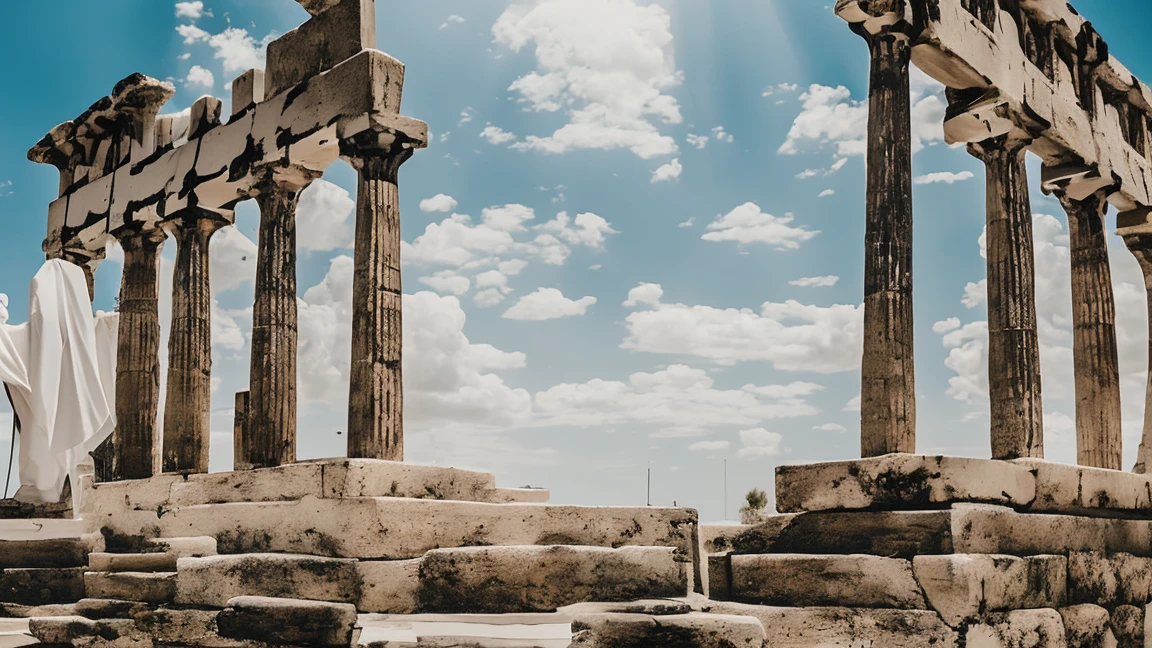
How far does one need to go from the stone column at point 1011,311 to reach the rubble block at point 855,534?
335 centimetres

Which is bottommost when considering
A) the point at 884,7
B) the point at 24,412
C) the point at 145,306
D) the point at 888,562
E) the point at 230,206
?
the point at 888,562

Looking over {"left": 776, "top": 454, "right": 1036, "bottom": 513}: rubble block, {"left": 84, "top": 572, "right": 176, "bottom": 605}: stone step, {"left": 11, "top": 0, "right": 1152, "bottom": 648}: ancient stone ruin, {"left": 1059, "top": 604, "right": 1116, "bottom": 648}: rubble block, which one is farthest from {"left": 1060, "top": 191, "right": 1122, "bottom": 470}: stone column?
{"left": 84, "top": 572, "right": 176, "bottom": 605}: stone step

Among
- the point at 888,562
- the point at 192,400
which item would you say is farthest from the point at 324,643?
the point at 192,400

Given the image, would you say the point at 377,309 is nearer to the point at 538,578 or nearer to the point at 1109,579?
the point at 538,578

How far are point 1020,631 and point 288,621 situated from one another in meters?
6.29

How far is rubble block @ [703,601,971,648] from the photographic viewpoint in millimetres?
8961

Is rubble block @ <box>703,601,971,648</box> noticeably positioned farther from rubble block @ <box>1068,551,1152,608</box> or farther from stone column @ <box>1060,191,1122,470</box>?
stone column @ <box>1060,191,1122,470</box>

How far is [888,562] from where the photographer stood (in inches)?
367

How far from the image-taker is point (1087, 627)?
10.6 m

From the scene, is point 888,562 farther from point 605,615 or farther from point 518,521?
point 518,521

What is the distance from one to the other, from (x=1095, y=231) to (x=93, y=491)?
14248 mm

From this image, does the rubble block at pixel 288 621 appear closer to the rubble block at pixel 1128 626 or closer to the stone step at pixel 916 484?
the stone step at pixel 916 484

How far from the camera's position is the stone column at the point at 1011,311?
12.3 metres

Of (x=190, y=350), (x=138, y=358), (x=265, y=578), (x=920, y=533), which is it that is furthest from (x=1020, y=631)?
Answer: (x=138, y=358)
